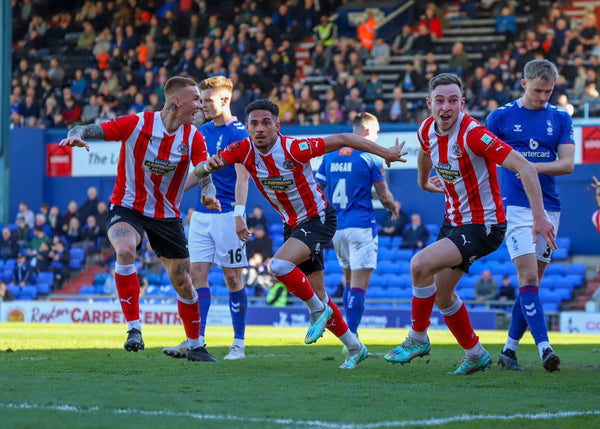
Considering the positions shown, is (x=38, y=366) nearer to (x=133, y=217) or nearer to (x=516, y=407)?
(x=133, y=217)

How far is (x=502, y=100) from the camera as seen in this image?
22.6m

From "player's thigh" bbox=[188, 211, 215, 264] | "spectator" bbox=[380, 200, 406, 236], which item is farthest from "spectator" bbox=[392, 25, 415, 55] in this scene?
"player's thigh" bbox=[188, 211, 215, 264]

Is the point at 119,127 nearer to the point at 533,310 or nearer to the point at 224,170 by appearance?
the point at 224,170

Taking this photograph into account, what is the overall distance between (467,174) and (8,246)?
2012 centimetres

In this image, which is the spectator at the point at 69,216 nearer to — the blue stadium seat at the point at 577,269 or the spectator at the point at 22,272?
the spectator at the point at 22,272

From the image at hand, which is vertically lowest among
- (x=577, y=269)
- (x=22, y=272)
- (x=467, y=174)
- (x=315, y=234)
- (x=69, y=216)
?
(x=22, y=272)

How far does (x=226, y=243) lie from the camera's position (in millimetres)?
9922

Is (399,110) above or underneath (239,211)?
above

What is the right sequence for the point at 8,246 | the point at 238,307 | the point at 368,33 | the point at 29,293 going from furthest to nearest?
the point at 368,33, the point at 8,246, the point at 29,293, the point at 238,307

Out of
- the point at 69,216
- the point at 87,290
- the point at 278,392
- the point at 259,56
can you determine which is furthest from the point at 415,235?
the point at 278,392

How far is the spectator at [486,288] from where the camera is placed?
20.3 meters

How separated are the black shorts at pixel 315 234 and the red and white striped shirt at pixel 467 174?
1.09 metres

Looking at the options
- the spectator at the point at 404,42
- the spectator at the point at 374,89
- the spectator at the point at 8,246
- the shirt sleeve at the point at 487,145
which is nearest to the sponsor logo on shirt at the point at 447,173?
the shirt sleeve at the point at 487,145

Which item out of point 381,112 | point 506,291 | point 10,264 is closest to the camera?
point 506,291
